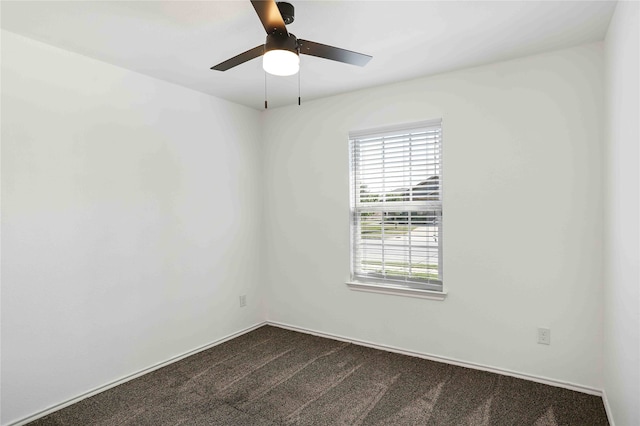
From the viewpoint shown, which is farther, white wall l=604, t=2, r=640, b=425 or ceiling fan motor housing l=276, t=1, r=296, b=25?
ceiling fan motor housing l=276, t=1, r=296, b=25

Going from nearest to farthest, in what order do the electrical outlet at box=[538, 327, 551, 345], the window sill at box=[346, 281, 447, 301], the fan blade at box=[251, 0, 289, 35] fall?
the fan blade at box=[251, 0, 289, 35] → the electrical outlet at box=[538, 327, 551, 345] → the window sill at box=[346, 281, 447, 301]

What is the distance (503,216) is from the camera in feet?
9.20

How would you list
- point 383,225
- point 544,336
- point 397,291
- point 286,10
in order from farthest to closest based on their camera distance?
point 383,225 < point 397,291 < point 544,336 < point 286,10

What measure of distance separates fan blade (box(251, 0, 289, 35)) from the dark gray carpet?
7.46 feet

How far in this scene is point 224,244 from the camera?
12.2ft

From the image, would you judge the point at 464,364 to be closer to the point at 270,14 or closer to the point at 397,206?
the point at 397,206

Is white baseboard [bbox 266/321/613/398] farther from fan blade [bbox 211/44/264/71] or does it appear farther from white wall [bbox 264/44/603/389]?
fan blade [bbox 211/44/264/71]

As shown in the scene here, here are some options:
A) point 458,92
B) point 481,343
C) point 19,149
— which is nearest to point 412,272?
point 481,343

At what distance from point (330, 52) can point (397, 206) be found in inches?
68.7

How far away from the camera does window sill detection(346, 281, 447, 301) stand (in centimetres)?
310

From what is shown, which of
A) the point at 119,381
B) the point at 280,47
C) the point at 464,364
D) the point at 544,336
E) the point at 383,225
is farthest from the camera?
the point at 383,225

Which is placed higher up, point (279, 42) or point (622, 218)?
point (279, 42)

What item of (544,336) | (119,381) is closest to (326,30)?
(544,336)

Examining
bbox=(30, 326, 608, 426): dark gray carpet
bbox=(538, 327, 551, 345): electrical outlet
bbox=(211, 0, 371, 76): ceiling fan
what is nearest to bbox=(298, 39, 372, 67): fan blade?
bbox=(211, 0, 371, 76): ceiling fan
